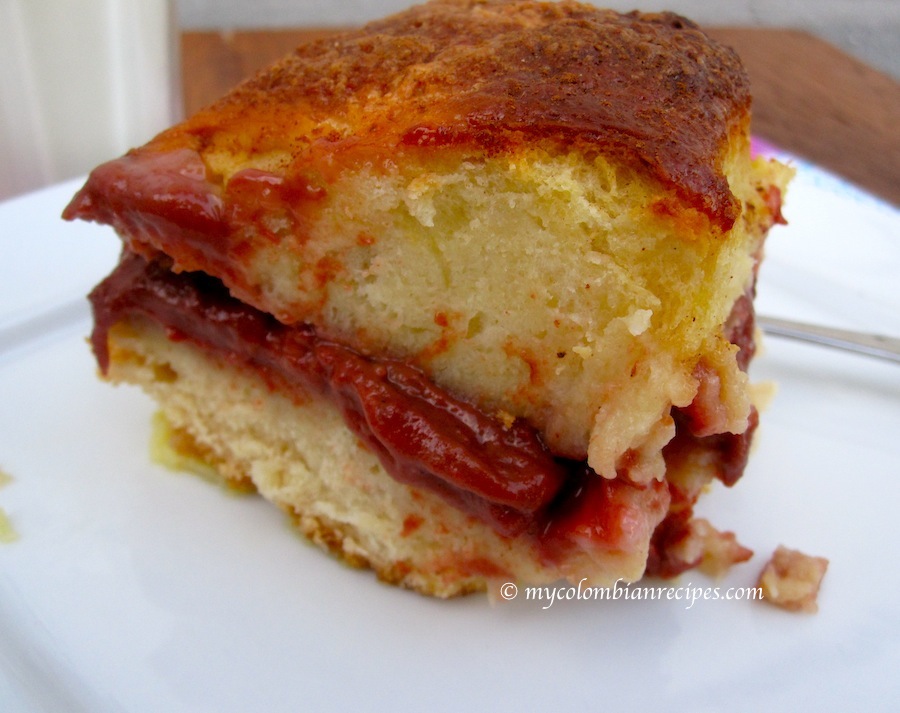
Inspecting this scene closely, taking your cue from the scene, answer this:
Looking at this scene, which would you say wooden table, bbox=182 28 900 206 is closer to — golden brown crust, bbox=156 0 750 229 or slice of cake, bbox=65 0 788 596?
slice of cake, bbox=65 0 788 596

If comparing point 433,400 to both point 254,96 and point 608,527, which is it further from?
point 254,96

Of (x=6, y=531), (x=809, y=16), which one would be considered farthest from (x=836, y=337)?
(x=809, y=16)

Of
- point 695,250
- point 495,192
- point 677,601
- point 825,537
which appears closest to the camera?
point 695,250

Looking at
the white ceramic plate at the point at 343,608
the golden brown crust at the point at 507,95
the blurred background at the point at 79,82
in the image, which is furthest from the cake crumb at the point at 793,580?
the blurred background at the point at 79,82

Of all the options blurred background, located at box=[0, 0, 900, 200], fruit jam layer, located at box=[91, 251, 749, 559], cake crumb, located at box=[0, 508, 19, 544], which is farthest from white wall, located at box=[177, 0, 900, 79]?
cake crumb, located at box=[0, 508, 19, 544]

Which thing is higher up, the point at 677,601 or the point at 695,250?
the point at 695,250

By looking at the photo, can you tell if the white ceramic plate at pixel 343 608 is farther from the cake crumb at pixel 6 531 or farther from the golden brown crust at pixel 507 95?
the golden brown crust at pixel 507 95

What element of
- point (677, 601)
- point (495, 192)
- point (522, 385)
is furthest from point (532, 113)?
point (677, 601)

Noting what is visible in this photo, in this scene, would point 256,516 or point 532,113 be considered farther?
point 256,516
